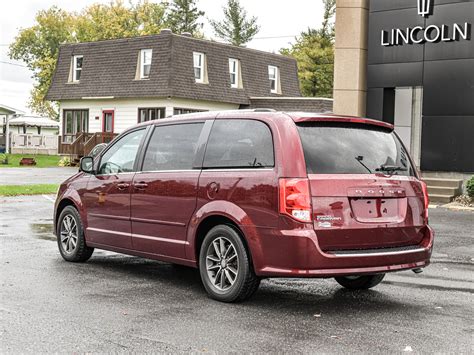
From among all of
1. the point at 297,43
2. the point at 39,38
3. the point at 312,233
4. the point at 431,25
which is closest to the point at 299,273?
the point at 312,233

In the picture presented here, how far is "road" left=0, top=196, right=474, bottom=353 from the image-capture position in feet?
18.4

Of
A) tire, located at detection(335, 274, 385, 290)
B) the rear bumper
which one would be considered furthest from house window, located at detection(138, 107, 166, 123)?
the rear bumper

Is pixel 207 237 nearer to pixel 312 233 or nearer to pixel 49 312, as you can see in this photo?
pixel 312 233

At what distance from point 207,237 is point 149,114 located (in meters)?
32.8

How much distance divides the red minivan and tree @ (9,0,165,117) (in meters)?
59.9

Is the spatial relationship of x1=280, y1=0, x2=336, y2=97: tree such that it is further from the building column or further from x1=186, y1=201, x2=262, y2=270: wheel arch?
x1=186, y1=201, x2=262, y2=270: wheel arch

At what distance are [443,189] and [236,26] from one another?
6101 cm

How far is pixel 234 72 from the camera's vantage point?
4234cm

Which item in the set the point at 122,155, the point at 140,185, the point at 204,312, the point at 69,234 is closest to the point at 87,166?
the point at 122,155

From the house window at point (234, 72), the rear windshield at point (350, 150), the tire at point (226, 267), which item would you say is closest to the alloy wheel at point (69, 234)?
the tire at point (226, 267)

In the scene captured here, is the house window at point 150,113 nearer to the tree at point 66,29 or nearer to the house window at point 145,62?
the house window at point 145,62

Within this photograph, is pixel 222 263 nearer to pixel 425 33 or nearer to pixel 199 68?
pixel 425 33

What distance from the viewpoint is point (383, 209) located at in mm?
6996

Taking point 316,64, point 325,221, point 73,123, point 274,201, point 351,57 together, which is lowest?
point 325,221
